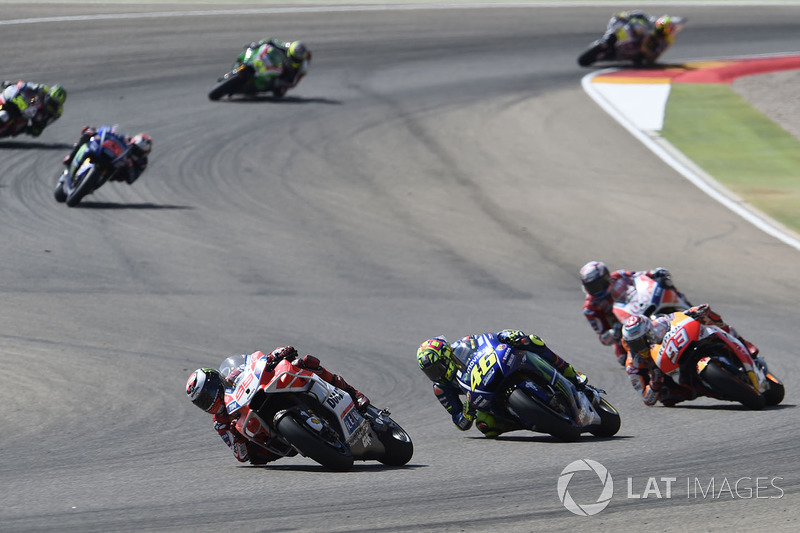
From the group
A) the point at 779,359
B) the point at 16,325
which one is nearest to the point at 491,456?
the point at 779,359

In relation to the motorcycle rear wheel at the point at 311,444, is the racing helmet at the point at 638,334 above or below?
below

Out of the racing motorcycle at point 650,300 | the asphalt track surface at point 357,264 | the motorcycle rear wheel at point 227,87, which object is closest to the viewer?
the asphalt track surface at point 357,264

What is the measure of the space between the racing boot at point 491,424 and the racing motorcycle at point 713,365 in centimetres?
198

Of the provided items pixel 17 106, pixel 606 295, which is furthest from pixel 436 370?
pixel 17 106

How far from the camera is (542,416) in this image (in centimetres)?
928

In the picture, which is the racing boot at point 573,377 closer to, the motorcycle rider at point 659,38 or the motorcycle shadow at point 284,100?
the motorcycle shadow at point 284,100

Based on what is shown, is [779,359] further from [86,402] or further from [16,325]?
[16,325]

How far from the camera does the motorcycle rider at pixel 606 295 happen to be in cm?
1330

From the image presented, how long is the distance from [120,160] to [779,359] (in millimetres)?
11325

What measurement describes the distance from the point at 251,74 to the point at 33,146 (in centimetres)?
625

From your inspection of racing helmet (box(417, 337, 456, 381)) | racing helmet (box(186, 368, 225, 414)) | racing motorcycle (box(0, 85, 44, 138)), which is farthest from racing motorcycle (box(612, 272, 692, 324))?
racing motorcycle (box(0, 85, 44, 138))

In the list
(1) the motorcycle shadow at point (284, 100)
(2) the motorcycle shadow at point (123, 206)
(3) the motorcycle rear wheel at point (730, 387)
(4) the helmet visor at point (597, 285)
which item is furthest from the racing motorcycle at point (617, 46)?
(3) the motorcycle rear wheel at point (730, 387)

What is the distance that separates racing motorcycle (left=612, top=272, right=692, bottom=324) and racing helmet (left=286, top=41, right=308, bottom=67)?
53.0 ft

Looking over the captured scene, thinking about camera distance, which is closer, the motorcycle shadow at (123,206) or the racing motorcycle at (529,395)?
the racing motorcycle at (529,395)
